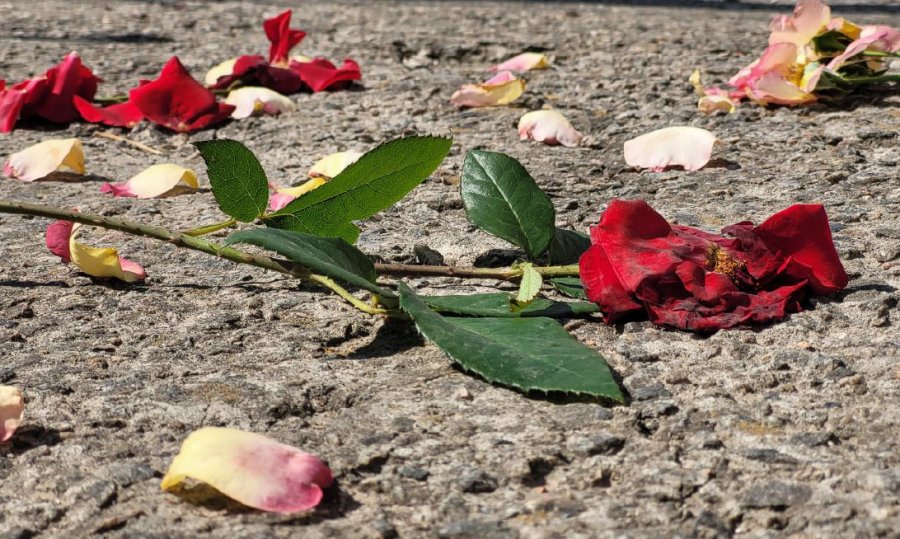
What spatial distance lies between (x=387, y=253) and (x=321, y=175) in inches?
10.8

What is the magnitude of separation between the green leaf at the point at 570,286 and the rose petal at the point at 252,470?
37cm

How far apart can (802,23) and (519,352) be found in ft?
3.21

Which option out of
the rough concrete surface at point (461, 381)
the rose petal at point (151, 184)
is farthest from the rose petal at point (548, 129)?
the rose petal at point (151, 184)

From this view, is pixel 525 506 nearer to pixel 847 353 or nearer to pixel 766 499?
pixel 766 499

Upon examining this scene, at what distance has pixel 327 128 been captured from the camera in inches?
73.8

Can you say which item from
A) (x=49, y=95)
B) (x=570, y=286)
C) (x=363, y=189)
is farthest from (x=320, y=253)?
(x=49, y=95)

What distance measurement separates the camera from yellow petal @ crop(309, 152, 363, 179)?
153cm

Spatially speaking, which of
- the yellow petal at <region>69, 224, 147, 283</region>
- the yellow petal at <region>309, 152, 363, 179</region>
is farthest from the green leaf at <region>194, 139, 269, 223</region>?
the yellow petal at <region>309, 152, 363, 179</region>

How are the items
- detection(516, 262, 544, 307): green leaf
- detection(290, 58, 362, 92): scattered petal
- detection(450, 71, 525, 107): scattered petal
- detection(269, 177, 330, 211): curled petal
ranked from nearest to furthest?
detection(516, 262, 544, 307): green leaf
detection(269, 177, 330, 211): curled petal
detection(450, 71, 525, 107): scattered petal
detection(290, 58, 362, 92): scattered petal

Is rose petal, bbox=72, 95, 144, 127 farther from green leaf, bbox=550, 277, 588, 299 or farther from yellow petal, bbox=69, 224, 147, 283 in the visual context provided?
green leaf, bbox=550, 277, 588, 299

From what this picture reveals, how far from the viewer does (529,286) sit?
39.2 inches

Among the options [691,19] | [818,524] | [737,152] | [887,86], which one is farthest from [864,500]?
[691,19]

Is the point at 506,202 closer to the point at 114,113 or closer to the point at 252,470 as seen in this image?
the point at 252,470

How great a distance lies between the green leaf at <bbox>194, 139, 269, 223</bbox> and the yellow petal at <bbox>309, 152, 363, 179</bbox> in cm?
41
